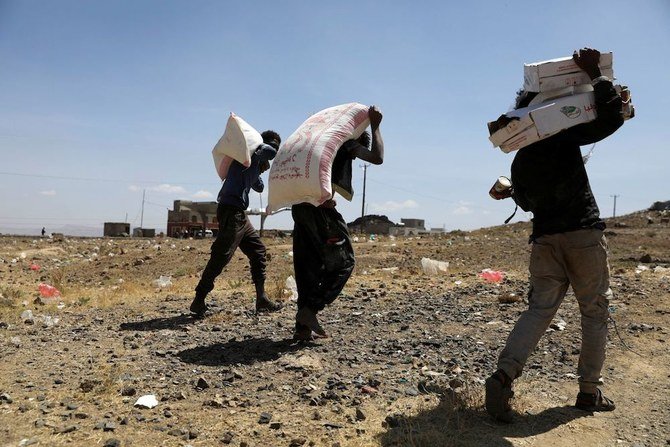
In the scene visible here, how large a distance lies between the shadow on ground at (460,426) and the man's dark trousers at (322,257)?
53.7 inches

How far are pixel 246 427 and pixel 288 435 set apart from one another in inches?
9.1

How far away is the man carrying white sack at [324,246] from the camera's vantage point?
420 cm

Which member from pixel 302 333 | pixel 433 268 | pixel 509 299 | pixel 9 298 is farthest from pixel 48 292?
pixel 509 299

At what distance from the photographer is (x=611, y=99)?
2879mm

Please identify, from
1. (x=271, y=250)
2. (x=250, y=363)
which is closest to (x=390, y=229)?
(x=271, y=250)

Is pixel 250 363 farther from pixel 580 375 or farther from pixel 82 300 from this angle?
pixel 82 300

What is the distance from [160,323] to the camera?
5.34 m

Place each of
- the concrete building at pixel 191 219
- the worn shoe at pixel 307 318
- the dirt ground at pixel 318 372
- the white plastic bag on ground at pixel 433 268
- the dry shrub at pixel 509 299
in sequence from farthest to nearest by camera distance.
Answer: the concrete building at pixel 191 219 → the white plastic bag on ground at pixel 433 268 → the dry shrub at pixel 509 299 → the worn shoe at pixel 307 318 → the dirt ground at pixel 318 372

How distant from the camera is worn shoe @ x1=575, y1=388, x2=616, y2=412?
3064 millimetres

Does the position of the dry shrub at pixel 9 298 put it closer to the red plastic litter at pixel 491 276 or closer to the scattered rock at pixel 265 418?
the scattered rock at pixel 265 418

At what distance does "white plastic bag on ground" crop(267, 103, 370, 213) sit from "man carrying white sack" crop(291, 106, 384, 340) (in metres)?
0.12

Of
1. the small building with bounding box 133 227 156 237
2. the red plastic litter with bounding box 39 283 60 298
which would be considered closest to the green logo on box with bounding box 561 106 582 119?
the red plastic litter with bounding box 39 283 60 298

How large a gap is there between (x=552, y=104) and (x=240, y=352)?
109 inches

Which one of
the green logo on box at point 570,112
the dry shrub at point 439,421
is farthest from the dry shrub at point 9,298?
the green logo on box at point 570,112
